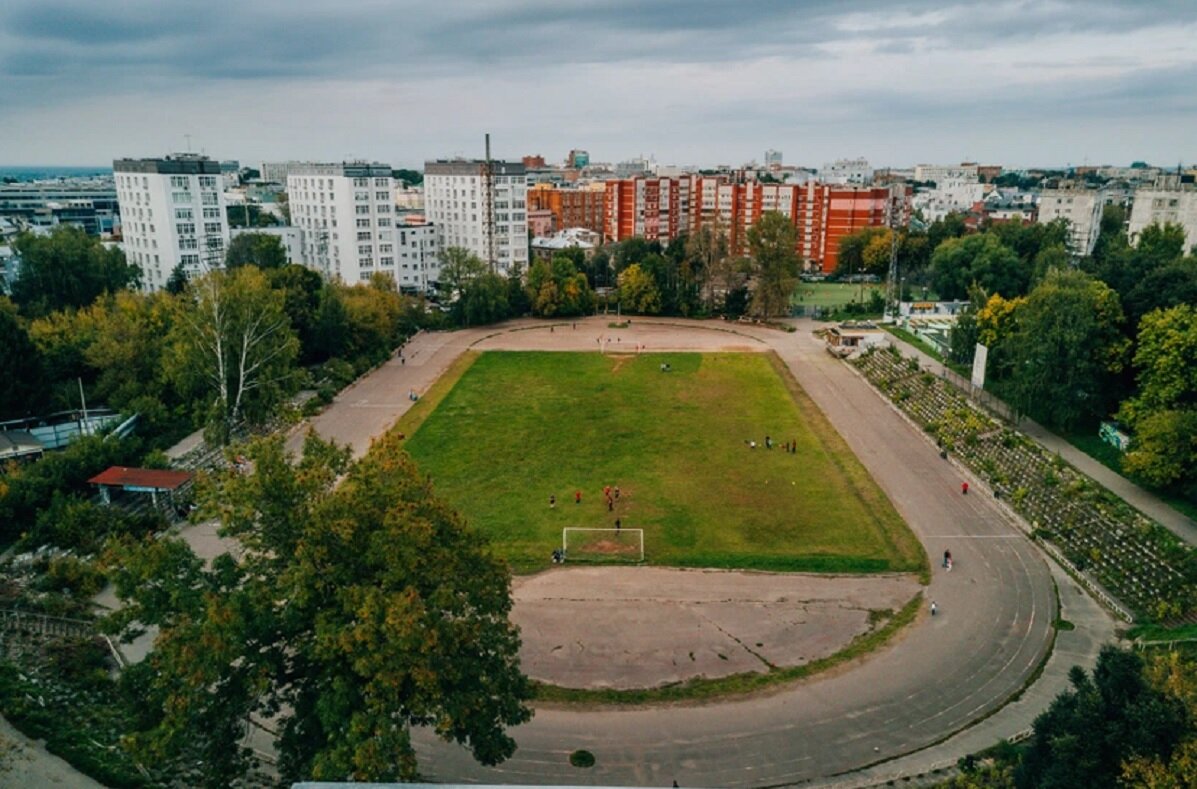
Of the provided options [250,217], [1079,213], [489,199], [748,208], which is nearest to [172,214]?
[489,199]

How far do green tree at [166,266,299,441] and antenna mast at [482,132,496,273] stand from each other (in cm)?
3937

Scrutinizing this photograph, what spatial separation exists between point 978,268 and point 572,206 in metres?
69.4

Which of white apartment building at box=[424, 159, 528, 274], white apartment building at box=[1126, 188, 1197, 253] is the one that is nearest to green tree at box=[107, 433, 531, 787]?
white apartment building at box=[424, 159, 528, 274]

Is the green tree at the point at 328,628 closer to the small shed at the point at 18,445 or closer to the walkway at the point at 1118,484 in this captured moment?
the small shed at the point at 18,445

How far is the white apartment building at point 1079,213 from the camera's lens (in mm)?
89500

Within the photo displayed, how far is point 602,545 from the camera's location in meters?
29.5

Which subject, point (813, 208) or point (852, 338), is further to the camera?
point (813, 208)

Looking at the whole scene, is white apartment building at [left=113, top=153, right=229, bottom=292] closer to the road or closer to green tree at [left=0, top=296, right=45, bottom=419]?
green tree at [left=0, top=296, right=45, bottom=419]

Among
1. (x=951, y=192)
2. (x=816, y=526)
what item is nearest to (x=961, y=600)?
(x=816, y=526)

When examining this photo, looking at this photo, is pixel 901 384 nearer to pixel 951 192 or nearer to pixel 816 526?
pixel 816 526

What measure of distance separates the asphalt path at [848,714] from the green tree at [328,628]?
14.6ft

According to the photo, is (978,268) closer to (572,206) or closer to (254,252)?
(254,252)

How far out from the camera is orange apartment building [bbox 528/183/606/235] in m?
125

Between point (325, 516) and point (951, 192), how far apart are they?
540 ft
